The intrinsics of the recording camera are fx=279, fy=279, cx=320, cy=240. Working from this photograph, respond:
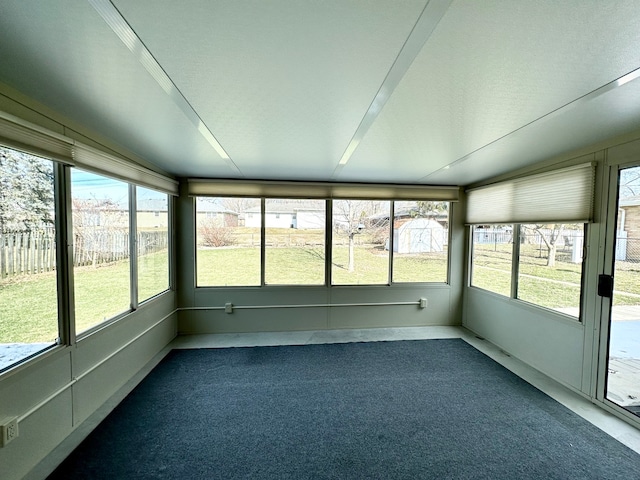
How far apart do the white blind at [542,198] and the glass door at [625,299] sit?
23 cm

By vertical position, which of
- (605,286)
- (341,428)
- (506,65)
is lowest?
(341,428)

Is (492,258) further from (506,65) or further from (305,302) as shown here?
(506,65)

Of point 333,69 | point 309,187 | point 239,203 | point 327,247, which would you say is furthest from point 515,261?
point 239,203

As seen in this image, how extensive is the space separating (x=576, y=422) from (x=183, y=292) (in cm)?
447

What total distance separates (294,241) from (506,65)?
3.35 m

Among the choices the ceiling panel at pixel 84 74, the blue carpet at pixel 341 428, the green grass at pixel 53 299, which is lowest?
the blue carpet at pixel 341 428

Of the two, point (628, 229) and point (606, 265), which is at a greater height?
point (628, 229)

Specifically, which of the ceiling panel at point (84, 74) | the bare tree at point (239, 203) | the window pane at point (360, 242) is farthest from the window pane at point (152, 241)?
the window pane at point (360, 242)

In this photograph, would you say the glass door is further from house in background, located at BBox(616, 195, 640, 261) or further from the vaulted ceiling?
the vaulted ceiling

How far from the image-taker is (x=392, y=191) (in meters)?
4.29

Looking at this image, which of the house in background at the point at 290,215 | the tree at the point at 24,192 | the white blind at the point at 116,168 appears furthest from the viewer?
the house in background at the point at 290,215

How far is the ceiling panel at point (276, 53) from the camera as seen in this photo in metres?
0.94

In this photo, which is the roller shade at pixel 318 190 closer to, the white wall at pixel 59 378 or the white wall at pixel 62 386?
the white wall at pixel 59 378

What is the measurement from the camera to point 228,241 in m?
4.14
